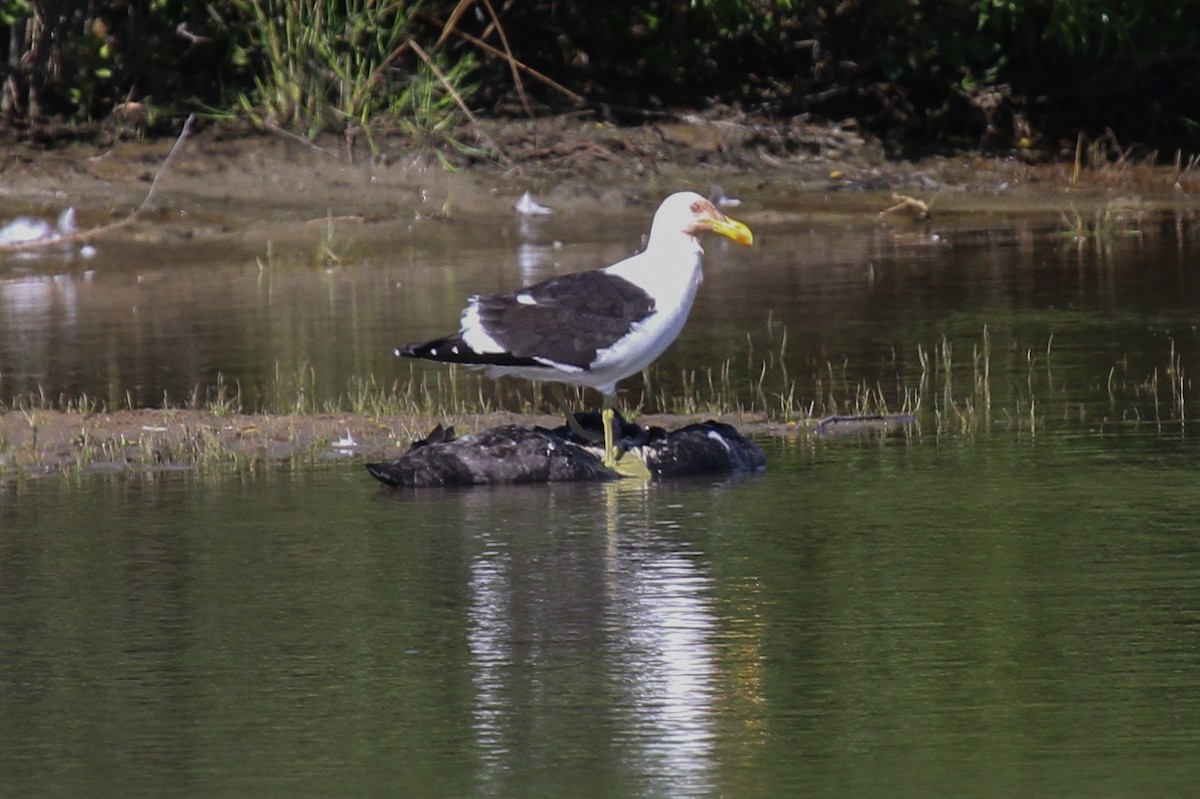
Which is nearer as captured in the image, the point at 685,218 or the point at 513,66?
the point at 685,218

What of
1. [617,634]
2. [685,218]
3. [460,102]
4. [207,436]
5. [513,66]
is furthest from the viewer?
[513,66]

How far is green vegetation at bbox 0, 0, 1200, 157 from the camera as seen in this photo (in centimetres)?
2030

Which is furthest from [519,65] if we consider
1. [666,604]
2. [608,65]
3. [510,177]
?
[666,604]

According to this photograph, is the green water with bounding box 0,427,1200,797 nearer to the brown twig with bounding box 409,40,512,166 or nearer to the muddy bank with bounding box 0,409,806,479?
the muddy bank with bounding box 0,409,806,479

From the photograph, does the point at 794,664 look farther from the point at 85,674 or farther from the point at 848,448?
the point at 848,448

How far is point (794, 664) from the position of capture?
666 centimetres

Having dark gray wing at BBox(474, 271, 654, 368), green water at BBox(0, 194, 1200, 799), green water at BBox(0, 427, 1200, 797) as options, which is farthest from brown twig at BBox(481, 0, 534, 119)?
green water at BBox(0, 427, 1200, 797)

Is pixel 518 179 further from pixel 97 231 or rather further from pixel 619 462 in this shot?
pixel 619 462

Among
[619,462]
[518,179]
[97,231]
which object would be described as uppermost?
[518,179]

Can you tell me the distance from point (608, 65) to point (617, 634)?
1651cm

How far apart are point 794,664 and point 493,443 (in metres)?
3.29

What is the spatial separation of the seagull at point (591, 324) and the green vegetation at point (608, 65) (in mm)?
9834

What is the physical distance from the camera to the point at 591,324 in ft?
33.0

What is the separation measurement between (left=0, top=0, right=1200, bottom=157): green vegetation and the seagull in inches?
387
